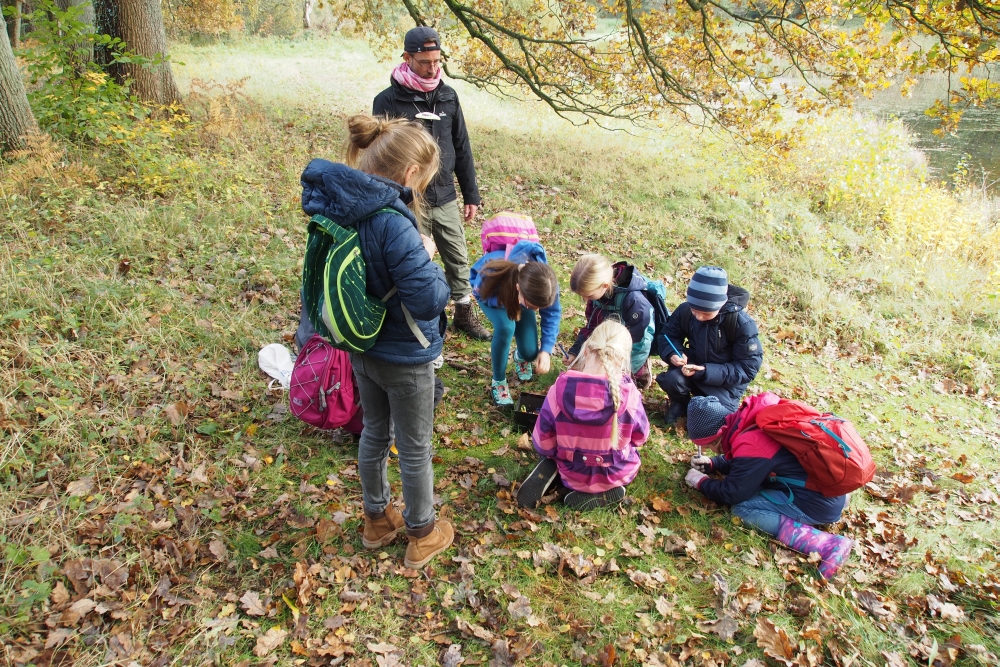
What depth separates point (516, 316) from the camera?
4.20 meters

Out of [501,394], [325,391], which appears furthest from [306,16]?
[325,391]

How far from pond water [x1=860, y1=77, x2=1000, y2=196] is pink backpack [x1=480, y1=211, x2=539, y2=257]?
464 inches

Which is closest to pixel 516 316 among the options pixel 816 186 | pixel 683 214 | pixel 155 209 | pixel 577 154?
pixel 155 209

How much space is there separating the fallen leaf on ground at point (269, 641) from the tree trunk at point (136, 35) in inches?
304

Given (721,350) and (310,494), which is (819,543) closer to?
(721,350)

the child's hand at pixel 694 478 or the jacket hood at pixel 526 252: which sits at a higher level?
the jacket hood at pixel 526 252

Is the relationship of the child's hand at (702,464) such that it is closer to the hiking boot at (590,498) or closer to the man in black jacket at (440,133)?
the hiking boot at (590,498)

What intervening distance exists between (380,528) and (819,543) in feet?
8.79

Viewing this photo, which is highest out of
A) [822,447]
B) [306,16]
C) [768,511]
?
[306,16]

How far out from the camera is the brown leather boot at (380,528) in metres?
3.08

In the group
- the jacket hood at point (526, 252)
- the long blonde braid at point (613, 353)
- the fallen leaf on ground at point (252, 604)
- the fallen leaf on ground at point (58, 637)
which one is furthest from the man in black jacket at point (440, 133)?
the fallen leaf on ground at point (58, 637)

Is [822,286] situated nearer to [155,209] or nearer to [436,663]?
[436,663]

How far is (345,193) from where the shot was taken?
7.22 ft

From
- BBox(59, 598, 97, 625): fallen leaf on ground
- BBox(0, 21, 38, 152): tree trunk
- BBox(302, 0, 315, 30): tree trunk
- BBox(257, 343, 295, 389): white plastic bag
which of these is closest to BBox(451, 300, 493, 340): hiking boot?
BBox(257, 343, 295, 389): white plastic bag
